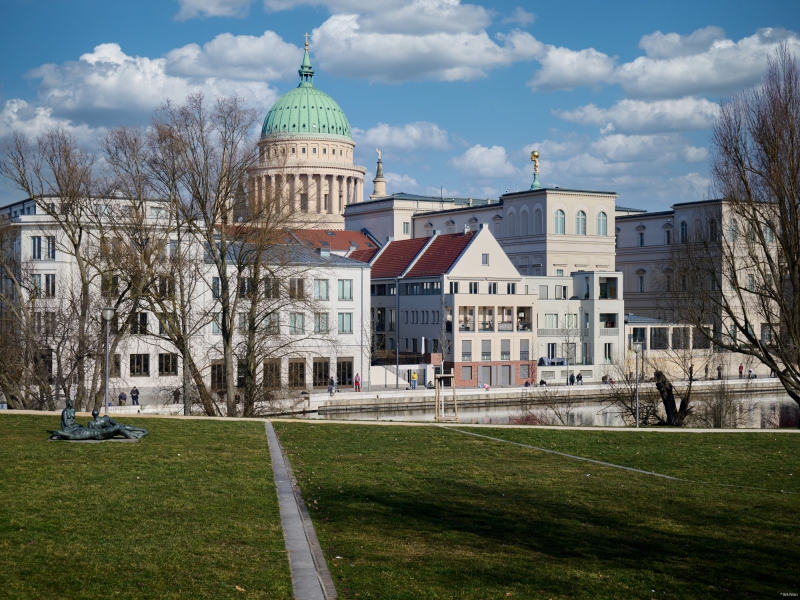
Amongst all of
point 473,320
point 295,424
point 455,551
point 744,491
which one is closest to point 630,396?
point 473,320

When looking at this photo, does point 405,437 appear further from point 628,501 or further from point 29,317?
point 29,317

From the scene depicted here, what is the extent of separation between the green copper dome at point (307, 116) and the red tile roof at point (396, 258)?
68642 millimetres

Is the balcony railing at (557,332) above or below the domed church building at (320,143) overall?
below

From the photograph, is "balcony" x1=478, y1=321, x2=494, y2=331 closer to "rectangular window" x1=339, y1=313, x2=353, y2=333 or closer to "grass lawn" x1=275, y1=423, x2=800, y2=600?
"rectangular window" x1=339, y1=313, x2=353, y2=333

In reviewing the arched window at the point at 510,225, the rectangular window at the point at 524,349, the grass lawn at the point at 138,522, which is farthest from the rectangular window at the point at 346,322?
the grass lawn at the point at 138,522

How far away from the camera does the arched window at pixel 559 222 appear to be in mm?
101438

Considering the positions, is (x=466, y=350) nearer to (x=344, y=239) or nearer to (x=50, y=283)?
(x=50, y=283)

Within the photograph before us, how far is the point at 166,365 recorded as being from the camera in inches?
2579

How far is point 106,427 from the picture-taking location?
2373 cm

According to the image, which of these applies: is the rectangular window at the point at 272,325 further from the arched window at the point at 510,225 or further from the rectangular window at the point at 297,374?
the arched window at the point at 510,225

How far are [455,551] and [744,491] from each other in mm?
8208

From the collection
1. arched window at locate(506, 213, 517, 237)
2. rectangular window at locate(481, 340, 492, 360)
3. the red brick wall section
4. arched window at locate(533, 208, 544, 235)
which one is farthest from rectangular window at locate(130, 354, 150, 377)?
arched window at locate(506, 213, 517, 237)

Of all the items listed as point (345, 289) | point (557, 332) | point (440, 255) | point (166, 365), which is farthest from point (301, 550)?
point (557, 332)

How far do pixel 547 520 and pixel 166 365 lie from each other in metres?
53.1
